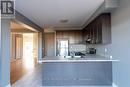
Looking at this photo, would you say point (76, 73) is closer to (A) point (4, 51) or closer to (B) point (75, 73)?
(B) point (75, 73)

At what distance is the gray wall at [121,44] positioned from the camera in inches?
146

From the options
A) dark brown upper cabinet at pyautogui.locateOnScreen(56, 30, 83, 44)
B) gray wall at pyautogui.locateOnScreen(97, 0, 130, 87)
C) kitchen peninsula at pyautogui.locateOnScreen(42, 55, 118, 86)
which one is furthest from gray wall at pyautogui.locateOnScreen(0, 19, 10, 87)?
dark brown upper cabinet at pyautogui.locateOnScreen(56, 30, 83, 44)

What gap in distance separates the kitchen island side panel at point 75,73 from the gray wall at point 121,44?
0.53m

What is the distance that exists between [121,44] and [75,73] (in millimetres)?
1739

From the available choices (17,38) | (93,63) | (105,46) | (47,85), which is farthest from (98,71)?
(17,38)

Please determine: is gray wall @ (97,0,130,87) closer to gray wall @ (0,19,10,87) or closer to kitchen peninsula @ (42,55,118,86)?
kitchen peninsula @ (42,55,118,86)

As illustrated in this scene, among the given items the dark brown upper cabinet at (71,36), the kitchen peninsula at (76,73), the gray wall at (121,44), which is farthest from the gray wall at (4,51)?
the dark brown upper cabinet at (71,36)

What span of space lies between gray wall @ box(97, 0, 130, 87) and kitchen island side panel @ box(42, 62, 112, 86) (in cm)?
53

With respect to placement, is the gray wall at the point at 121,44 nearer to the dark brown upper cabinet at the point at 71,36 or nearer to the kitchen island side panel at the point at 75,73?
the kitchen island side panel at the point at 75,73

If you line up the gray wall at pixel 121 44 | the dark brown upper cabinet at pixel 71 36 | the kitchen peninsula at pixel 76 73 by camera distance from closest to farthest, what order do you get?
1. the gray wall at pixel 121 44
2. the kitchen peninsula at pixel 76 73
3. the dark brown upper cabinet at pixel 71 36

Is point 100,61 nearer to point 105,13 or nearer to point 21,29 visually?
point 105,13

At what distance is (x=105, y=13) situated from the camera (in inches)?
211

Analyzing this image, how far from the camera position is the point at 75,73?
5148 mm

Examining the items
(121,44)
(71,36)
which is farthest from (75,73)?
(71,36)
